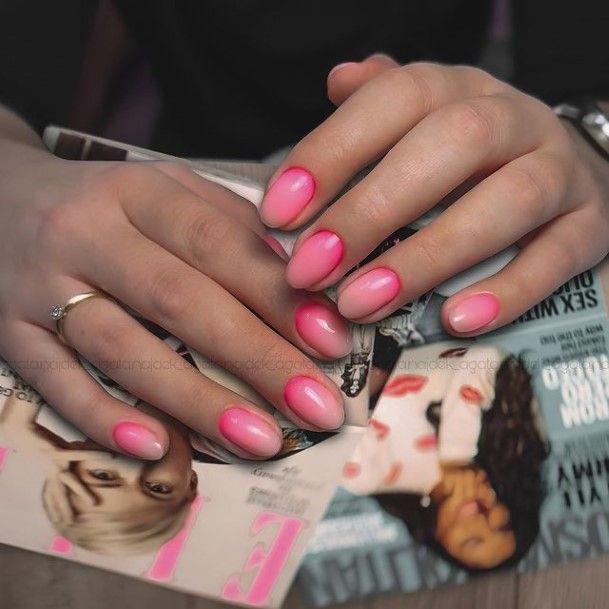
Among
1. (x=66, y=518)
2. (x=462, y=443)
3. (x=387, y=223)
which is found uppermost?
(x=387, y=223)

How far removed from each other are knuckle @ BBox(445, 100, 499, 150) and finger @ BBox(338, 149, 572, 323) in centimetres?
3

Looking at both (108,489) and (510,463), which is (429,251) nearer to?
(510,463)

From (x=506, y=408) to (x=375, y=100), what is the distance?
24 cm

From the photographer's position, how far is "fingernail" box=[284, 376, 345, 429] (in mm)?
448

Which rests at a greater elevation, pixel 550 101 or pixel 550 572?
pixel 550 101

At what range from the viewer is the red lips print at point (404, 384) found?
0.48 meters

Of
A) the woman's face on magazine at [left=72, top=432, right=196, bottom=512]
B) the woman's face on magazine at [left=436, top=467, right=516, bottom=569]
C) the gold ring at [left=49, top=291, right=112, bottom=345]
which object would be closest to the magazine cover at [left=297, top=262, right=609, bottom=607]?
the woman's face on magazine at [left=436, top=467, right=516, bottom=569]

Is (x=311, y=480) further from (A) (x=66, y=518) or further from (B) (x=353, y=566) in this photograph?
(A) (x=66, y=518)

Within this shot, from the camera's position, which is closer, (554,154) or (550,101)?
(554,154)

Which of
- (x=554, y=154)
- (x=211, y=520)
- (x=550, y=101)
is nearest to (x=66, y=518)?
(x=211, y=520)

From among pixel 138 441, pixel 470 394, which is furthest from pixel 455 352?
pixel 138 441

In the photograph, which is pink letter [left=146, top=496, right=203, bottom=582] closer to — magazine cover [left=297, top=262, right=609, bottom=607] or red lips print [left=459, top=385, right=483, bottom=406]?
magazine cover [left=297, top=262, right=609, bottom=607]

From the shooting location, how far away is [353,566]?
0.44 meters

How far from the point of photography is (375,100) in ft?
1.57
